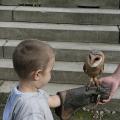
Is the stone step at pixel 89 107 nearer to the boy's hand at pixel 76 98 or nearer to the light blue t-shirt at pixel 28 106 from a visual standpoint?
the boy's hand at pixel 76 98

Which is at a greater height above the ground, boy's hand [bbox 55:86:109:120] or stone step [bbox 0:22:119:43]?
boy's hand [bbox 55:86:109:120]

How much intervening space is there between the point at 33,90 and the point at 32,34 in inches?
174

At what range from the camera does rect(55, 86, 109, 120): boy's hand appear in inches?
94.7

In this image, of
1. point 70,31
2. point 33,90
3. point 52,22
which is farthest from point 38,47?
point 52,22

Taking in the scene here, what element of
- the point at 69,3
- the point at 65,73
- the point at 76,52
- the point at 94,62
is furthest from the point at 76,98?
the point at 69,3

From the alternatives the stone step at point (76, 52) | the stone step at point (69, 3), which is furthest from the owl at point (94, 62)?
the stone step at point (69, 3)

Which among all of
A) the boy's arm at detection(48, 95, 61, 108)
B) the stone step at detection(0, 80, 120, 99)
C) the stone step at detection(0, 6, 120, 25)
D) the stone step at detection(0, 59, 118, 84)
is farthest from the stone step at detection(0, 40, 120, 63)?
the boy's arm at detection(48, 95, 61, 108)

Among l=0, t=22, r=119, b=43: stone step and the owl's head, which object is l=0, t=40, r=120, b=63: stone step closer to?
l=0, t=22, r=119, b=43: stone step

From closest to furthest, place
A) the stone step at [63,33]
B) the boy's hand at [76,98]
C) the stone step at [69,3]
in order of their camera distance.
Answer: the boy's hand at [76,98]
the stone step at [63,33]
the stone step at [69,3]

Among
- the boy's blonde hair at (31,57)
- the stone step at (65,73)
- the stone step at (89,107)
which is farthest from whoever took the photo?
the stone step at (65,73)

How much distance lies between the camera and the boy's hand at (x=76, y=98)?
2.41m

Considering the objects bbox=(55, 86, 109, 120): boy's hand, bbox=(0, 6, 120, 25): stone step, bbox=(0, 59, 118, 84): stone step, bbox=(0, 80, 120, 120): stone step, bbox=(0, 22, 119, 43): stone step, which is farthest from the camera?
bbox=(0, 6, 120, 25): stone step

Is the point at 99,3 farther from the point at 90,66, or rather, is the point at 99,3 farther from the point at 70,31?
the point at 90,66

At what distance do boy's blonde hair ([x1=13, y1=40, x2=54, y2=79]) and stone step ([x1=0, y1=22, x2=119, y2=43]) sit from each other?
4.39 meters
